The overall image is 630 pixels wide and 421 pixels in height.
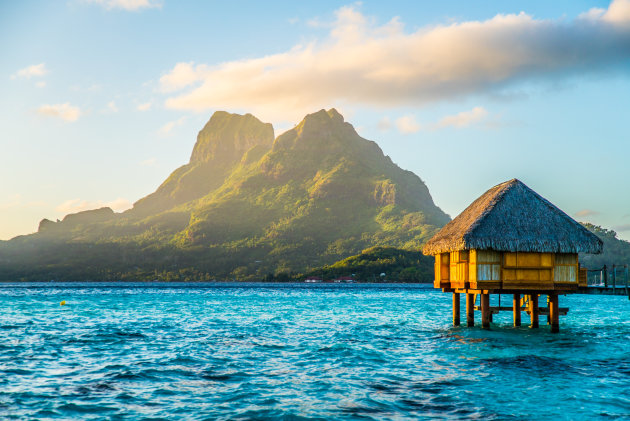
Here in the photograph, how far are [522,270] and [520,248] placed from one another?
4.70 feet

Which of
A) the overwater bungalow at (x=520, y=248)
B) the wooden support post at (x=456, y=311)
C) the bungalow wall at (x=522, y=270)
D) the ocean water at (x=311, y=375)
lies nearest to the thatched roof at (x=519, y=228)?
the overwater bungalow at (x=520, y=248)

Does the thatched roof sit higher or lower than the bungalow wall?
higher

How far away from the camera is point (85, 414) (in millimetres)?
13586

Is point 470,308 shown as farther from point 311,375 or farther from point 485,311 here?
point 311,375

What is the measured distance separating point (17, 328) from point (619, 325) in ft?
124

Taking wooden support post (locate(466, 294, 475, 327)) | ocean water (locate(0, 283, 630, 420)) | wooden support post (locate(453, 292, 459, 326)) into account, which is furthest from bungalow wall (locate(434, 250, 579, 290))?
wooden support post (locate(453, 292, 459, 326))

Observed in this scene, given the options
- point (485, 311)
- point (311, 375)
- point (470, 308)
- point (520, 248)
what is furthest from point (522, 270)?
point (311, 375)

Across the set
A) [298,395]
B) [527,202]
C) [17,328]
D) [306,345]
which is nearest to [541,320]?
[527,202]

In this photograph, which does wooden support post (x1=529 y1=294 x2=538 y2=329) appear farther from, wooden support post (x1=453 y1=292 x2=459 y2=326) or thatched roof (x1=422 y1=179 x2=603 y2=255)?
wooden support post (x1=453 y1=292 x2=459 y2=326)

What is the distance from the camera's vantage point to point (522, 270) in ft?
94.6

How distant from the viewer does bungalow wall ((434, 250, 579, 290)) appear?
28.5m

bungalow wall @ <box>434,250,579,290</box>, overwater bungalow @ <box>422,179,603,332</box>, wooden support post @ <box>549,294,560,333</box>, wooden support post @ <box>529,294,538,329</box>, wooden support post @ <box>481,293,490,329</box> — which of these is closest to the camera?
overwater bungalow @ <box>422,179,603,332</box>

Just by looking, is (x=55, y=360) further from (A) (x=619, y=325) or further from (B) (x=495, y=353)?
(A) (x=619, y=325)

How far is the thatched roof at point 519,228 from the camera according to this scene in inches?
1109
